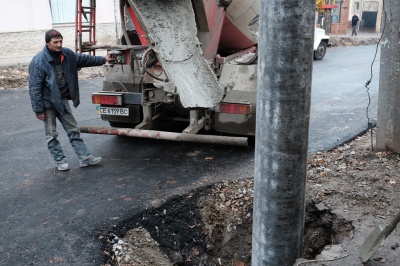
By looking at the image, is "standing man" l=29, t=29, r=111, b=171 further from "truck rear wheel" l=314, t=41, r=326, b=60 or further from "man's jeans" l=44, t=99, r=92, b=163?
"truck rear wheel" l=314, t=41, r=326, b=60

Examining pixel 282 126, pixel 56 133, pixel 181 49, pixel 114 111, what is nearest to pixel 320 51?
pixel 181 49

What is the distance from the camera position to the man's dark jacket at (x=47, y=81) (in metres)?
5.09

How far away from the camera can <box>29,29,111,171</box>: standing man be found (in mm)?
5094

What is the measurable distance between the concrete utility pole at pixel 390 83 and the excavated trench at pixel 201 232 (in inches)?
64.7

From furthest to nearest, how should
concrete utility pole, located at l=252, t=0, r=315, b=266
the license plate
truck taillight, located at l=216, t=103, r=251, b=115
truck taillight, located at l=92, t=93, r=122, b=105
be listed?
the license plate
truck taillight, located at l=92, t=93, r=122, b=105
truck taillight, located at l=216, t=103, r=251, b=115
concrete utility pole, located at l=252, t=0, r=315, b=266

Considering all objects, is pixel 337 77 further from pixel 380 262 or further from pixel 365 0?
pixel 365 0

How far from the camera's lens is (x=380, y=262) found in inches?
123

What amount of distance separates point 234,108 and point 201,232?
1.95 meters

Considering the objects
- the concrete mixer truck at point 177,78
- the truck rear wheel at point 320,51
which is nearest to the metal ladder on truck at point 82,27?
the concrete mixer truck at point 177,78

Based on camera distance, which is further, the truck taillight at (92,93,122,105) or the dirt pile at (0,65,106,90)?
the dirt pile at (0,65,106,90)

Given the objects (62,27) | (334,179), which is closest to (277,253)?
(334,179)

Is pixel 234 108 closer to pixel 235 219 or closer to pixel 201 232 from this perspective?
pixel 235 219

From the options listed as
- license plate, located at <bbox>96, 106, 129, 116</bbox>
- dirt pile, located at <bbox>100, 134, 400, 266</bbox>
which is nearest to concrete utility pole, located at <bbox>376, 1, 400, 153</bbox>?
dirt pile, located at <bbox>100, 134, 400, 266</bbox>

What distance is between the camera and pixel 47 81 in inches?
202
